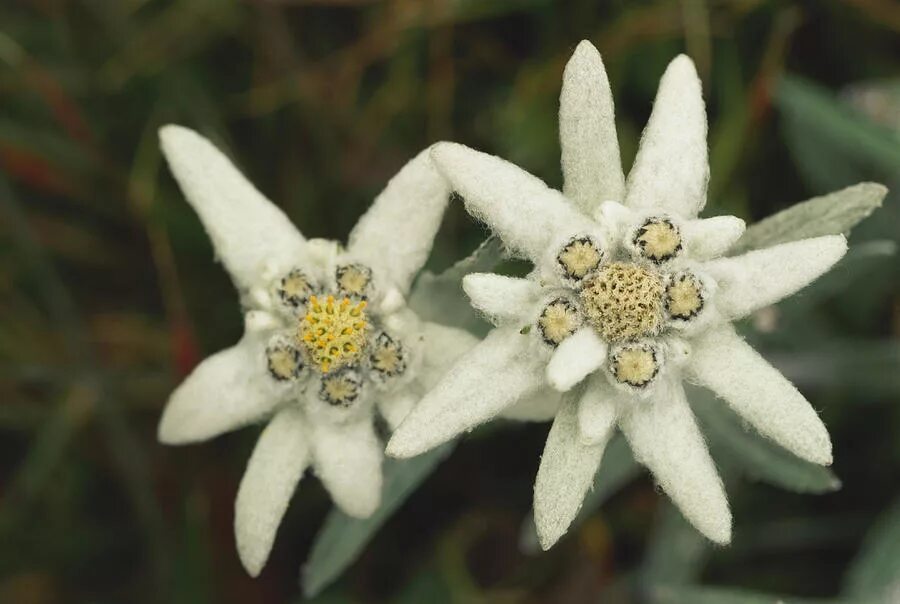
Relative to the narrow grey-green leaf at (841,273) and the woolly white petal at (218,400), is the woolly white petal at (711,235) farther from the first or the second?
the woolly white petal at (218,400)

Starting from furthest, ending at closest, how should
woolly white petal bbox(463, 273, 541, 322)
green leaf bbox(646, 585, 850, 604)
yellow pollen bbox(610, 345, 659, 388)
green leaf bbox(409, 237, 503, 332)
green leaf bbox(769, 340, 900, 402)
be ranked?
green leaf bbox(769, 340, 900, 402), green leaf bbox(646, 585, 850, 604), green leaf bbox(409, 237, 503, 332), woolly white petal bbox(463, 273, 541, 322), yellow pollen bbox(610, 345, 659, 388)

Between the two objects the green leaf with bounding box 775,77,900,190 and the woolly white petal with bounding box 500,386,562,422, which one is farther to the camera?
the green leaf with bounding box 775,77,900,190

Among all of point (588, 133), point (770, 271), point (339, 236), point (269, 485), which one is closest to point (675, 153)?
point (588, 133)

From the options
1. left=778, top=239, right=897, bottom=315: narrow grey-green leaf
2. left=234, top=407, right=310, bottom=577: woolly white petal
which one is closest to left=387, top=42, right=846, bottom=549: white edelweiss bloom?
left=234, top=407, right=310, bottom=577: woolly white petal

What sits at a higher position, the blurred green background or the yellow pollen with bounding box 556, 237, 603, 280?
the yellow pollen with bounding box 556, 237, 603, 280

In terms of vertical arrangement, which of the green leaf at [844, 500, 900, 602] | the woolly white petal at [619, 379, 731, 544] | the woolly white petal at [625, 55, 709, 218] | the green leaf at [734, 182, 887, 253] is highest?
the woolly white petal at [625, 55, 709, 218]

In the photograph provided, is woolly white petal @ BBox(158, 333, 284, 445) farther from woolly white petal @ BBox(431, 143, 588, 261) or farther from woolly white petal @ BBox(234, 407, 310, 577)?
woolly white petal @ BBox(431, 143, 588, 261)

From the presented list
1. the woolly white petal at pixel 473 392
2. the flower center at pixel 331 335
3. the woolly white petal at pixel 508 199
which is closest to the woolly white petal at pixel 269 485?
the flower center at pixel 331 335

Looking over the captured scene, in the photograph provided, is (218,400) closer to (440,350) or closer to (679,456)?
(440,350)
